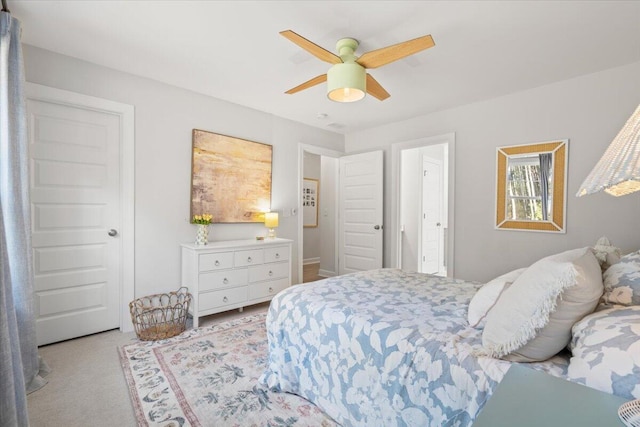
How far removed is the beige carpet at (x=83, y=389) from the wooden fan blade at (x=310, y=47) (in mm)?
2378

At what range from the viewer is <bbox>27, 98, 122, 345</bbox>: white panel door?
97.4 inches

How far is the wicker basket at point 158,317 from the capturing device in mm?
2623

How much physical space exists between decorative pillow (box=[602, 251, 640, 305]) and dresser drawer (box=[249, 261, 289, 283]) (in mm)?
2893

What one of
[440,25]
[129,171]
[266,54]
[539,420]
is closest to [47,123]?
[129,171]

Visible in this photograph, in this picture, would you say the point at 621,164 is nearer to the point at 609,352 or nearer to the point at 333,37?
the point at 609,352

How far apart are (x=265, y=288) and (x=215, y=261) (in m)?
0.72

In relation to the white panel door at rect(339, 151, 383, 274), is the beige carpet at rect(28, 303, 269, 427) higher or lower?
lower

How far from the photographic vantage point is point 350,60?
2.21 metres

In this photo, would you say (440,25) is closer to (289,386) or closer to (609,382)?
(609,382)

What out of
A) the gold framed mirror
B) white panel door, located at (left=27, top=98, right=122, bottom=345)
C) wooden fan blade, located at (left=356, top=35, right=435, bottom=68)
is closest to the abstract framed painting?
white panel door, located at (left=27, top=98, right=122, bottom=345)

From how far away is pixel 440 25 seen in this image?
210 centimetres

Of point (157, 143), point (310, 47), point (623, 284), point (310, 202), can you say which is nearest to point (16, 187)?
point (157, 143)

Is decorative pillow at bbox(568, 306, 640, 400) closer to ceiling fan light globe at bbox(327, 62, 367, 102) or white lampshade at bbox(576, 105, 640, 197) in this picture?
white lampshade at bbox(576, 105, 640, 197)

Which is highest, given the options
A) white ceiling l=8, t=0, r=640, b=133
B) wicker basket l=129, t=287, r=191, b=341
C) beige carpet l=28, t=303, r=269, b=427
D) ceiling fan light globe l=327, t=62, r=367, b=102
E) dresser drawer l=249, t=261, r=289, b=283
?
white ceiling l=8, t=0, r=640, b=133
